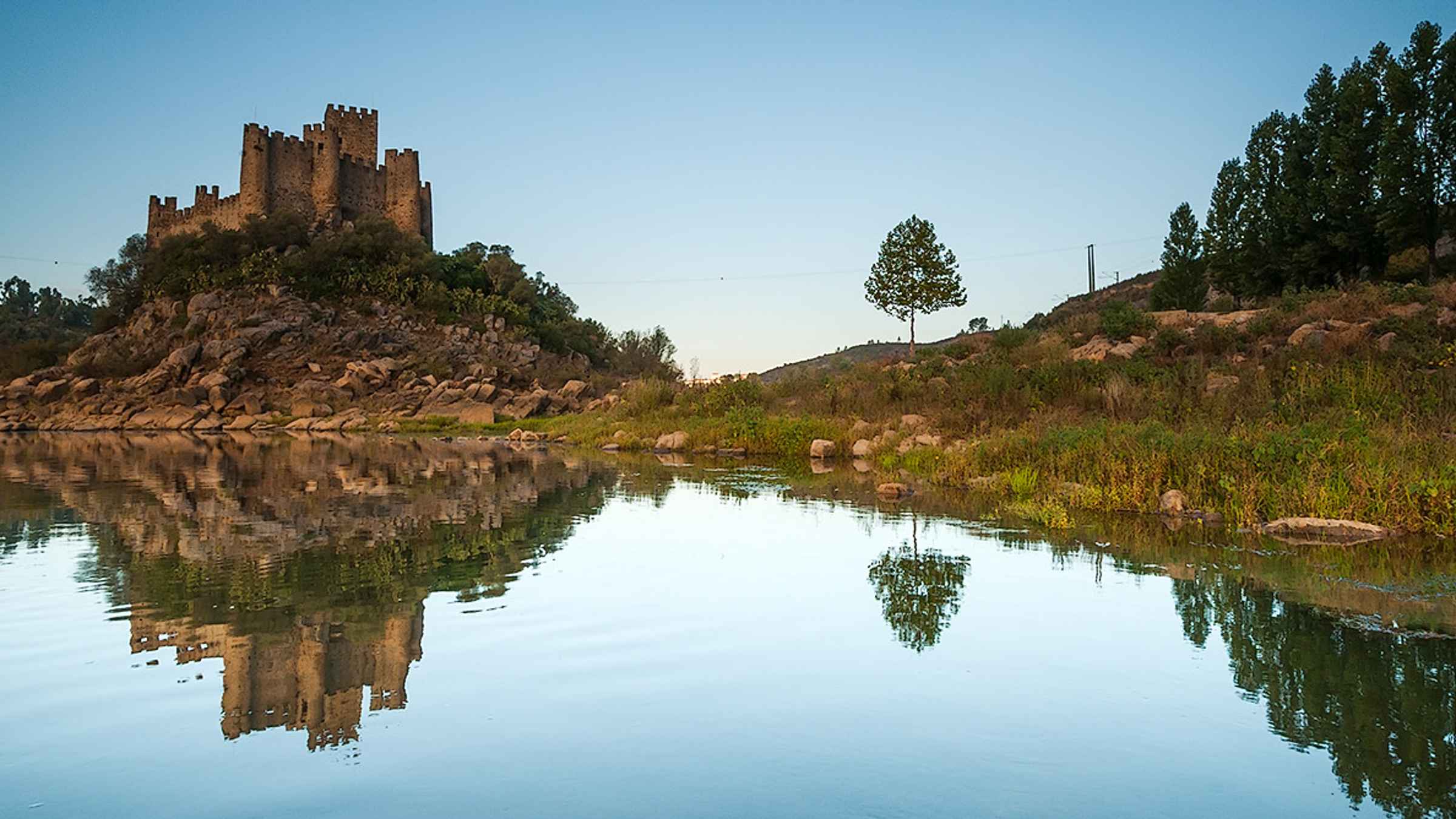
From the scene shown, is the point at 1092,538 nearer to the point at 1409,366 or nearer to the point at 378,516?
the point at 378,516

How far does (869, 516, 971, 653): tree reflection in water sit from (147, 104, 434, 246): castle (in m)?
57.1

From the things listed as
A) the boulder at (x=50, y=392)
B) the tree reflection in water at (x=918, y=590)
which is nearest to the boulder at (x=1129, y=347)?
the tree reflection in water at (x=918, y=590)

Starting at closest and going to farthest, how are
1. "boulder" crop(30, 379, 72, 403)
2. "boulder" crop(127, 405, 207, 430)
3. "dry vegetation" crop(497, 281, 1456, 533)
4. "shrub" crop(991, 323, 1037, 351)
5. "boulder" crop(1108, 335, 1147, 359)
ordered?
1. "dry vegetation" crop(497, 281, 1456, 533)
2. "boulder" crop(1108, 335, 1147, 359)
3. "shrub" crop(991, 323, 1037, 351)
4. "boulder" crop(127, 405, 207, 430)
5. "boulder" crop(30, 379, 72, 403)

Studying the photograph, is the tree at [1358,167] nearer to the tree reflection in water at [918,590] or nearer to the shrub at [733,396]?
the shrub at [733,396]

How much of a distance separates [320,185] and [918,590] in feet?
197

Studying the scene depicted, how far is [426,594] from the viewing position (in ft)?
26.0

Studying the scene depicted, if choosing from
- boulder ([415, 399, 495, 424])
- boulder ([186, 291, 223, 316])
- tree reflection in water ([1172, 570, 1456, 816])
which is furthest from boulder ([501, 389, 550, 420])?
tree reflection in water ([1172, 570, 1456, 816])

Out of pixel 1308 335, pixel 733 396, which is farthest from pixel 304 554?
pixel 733 396

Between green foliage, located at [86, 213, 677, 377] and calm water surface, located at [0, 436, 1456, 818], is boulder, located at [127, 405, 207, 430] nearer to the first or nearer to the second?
green foliage, located at [86, 213, 677, 377]

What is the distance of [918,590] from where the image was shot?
8.27 metres

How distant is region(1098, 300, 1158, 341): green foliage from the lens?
25703mm

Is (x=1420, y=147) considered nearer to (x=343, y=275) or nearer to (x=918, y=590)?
(x=918, y=590)

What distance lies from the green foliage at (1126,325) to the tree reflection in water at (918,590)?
56.9 feet

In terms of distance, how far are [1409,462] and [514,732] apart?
10.6 metres
